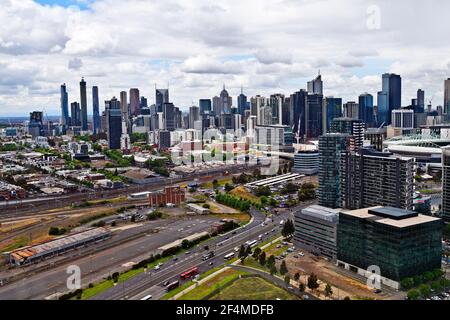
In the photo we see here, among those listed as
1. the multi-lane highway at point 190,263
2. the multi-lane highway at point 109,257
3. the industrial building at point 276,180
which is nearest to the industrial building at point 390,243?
the multi-lane highway at point 190,263

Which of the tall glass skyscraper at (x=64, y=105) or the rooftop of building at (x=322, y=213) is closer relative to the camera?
the rooftop of building at (x=322, y=213)

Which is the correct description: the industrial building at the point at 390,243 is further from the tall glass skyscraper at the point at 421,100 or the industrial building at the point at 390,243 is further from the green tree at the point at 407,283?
the tall glass skyscraper at the point at 421,100

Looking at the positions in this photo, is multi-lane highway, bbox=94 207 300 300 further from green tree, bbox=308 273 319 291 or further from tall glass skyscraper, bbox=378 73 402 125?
tall glass skyscraper, bbox=378 73 402 125

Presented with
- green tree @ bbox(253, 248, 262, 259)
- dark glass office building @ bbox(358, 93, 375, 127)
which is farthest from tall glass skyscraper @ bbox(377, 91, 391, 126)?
green tree @ bbox(253, 248, 262, 259)

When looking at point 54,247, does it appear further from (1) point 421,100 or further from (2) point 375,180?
(1) point 421,100

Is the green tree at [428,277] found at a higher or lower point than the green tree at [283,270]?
lower
